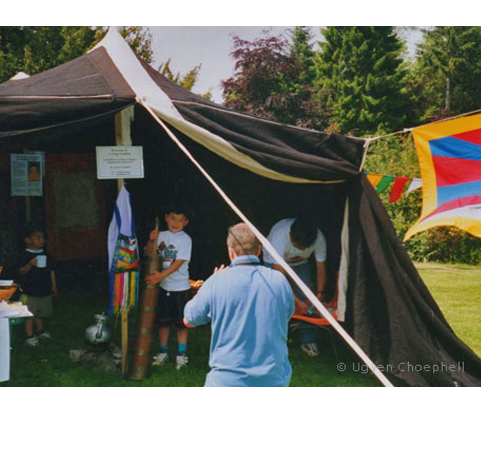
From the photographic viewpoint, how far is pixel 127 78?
418cm

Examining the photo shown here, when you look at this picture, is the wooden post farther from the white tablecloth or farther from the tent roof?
the white tablecloth

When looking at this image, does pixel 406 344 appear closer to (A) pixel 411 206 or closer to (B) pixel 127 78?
(B) pixel 127 78

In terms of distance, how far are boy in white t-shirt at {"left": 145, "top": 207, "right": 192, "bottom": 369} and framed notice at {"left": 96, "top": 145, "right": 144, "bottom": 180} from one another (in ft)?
1.75

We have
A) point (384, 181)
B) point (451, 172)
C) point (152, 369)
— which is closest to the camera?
point (451, 172)

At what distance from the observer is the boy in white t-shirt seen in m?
3.99

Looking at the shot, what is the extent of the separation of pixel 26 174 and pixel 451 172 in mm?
4529

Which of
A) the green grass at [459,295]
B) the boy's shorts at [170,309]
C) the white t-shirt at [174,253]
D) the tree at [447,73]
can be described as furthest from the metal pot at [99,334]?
the tree at [447,73]

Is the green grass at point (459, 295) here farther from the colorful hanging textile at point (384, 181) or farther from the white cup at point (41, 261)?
the white cup at point (41, 261)

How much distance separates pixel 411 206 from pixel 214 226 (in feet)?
21.1

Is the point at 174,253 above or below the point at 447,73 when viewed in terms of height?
below

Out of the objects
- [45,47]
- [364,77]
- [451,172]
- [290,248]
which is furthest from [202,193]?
[364,77]

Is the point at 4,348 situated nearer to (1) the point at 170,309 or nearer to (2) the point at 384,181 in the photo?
(1) the point at 170,309

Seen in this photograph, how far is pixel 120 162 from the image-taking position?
12.2 feet
